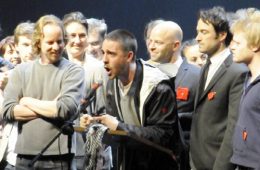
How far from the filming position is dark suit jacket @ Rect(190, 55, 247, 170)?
3.56m

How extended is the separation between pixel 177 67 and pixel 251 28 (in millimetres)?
1199

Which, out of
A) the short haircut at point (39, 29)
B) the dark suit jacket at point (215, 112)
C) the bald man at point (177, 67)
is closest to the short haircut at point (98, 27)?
the bald man at point (177, 67)

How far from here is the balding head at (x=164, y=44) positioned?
14.9ft

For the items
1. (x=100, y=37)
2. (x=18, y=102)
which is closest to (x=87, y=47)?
(x=100, y=37)

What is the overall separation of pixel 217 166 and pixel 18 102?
3.96ft

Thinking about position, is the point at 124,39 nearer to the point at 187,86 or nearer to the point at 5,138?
the point at 187,86

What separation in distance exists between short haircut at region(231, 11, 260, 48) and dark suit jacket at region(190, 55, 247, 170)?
0.29m

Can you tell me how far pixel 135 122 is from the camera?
140 inches

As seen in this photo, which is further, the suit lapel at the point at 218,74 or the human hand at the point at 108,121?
the suit lapel at the point at 218,74

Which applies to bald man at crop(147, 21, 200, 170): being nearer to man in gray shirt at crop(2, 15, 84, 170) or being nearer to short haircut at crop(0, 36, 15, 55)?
man in gray shirt at crop(2, 15, 84, 170)

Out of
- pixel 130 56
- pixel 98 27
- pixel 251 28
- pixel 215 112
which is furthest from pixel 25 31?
pixel 251 28

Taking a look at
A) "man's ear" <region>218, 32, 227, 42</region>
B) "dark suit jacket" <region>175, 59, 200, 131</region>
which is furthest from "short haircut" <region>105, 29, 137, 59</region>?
"dark suit jacket" <region>175, 59, 200, 131</region>

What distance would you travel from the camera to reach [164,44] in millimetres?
4570

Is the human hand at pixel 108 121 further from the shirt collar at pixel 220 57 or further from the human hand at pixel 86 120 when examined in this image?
the shirt collar at pixel 220 57
